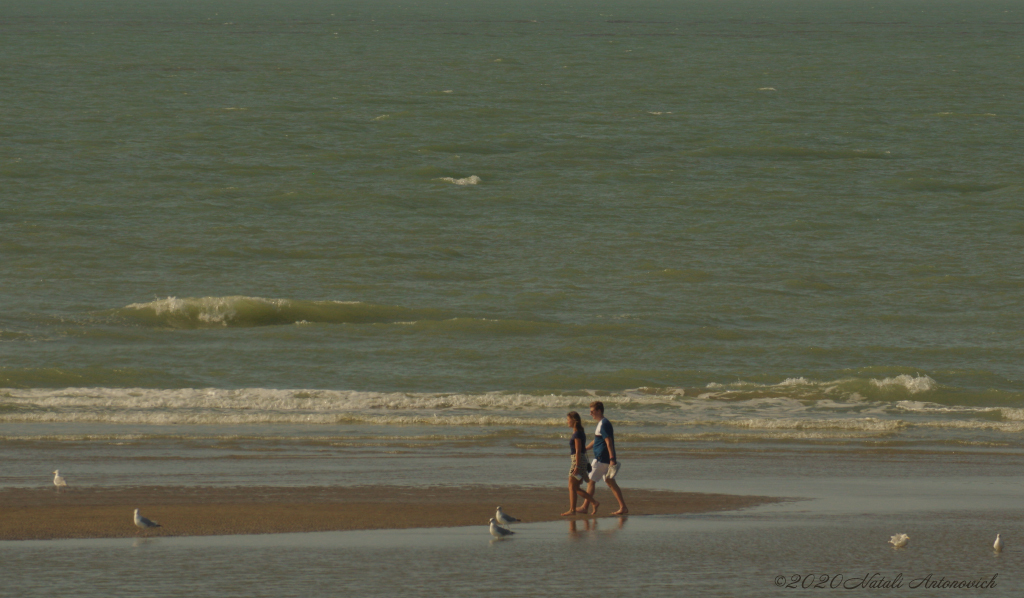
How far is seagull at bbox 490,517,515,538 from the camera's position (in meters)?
12.5

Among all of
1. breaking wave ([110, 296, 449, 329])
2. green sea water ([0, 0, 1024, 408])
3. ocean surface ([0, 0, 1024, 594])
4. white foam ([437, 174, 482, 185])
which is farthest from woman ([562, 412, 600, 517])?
white foam ([437, 174, 482, 185])

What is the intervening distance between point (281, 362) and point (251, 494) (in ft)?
32.5

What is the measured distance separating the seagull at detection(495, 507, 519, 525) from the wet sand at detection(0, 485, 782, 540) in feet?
1.03

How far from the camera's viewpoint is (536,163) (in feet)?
160

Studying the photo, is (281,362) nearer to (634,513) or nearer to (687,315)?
(687,315)

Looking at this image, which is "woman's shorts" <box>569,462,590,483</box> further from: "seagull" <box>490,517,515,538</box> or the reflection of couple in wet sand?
"seagull" <box>490,517,515,538</box>

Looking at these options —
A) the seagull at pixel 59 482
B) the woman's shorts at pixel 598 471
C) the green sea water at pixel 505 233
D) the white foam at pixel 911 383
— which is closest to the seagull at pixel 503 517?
the woman's shorts at pixel 598 471

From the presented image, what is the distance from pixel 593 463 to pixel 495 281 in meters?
17.5

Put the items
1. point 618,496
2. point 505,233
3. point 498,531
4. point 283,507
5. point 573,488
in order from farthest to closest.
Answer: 1. point 505,233
2. point 283,507
3. point 618,496
4. point 573,488
5. point 498,531

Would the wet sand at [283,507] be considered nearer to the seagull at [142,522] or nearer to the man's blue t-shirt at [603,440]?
the seagull at [142,522]

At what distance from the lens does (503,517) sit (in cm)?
1285

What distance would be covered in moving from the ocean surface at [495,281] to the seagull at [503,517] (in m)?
2.41

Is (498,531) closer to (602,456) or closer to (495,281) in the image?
(602,456)

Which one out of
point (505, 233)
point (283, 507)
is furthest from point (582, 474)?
point (505, 233)
